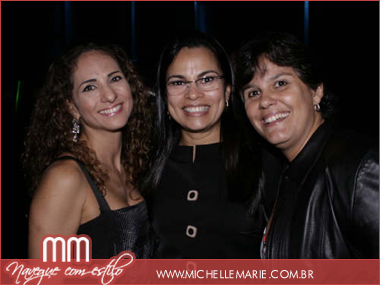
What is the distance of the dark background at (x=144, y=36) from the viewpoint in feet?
12.9

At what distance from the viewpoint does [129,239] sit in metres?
1.97

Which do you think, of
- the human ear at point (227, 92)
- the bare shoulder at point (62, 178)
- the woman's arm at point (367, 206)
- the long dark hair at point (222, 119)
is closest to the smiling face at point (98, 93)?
the long dark hair at point (222, 119)

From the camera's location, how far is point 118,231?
193cm

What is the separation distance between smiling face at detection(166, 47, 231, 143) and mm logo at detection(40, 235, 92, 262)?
36.0 inches

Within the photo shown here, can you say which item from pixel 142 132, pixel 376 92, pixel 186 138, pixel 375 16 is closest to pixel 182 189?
pixel 186 138

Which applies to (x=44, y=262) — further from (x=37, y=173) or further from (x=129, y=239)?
(x=37, y=173)

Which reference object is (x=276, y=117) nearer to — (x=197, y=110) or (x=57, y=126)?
(x=197, y=110)

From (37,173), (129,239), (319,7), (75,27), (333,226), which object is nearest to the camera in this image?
(333,226)

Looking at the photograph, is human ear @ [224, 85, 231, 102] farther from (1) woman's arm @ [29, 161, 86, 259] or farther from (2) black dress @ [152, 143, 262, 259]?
(1) woman's arm @ [29, 161, 86, 259]

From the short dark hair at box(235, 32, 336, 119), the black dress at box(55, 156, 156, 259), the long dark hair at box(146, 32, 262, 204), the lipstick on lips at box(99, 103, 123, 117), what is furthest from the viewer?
the lipstick on lips at box(99, 103, 123, 117)

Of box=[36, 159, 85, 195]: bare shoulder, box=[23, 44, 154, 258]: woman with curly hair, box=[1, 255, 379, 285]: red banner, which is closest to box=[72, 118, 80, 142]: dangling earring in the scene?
box=[23, 44, 154, 258]: woman with curly hair

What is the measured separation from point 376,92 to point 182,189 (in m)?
4.24

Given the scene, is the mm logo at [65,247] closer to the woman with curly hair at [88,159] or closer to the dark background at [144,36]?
the woman with curly hair at [88,159]

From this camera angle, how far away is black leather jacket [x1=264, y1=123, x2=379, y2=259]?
1.17m
